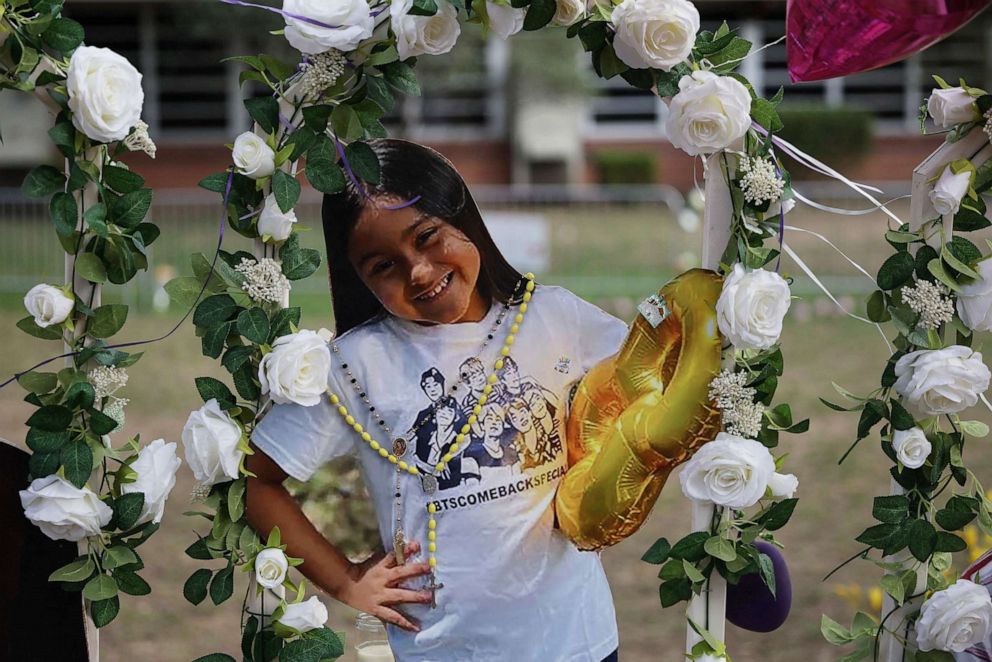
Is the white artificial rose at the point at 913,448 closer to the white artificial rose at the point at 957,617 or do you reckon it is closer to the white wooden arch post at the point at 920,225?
the white wooden arch post at the point at 920,225

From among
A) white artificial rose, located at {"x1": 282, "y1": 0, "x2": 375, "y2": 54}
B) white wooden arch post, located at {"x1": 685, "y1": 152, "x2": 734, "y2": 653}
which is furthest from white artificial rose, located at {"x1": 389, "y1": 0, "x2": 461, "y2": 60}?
white wooden arch post, located at {"x1": 685, "y1": 152, "x2": 734, "y2": 653}

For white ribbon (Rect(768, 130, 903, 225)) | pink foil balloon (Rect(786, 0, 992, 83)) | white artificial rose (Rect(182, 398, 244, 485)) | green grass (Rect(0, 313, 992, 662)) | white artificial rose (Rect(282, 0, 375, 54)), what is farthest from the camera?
green grass (Rect(0, 313, 992, 662))

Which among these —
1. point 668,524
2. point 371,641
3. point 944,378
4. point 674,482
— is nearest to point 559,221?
point 674,482

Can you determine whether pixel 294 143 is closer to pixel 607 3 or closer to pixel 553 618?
pixel 607 3

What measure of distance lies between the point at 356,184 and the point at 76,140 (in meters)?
0.57

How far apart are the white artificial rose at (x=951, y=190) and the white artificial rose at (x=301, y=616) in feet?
5.07

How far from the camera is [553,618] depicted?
249cm

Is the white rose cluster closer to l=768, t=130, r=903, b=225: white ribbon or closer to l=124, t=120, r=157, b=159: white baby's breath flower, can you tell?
l=768, t=130, r=903, b=225: white ribbon

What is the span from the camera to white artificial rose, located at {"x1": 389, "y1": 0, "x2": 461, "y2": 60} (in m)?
2.18

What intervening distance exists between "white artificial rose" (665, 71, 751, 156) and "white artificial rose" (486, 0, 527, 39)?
348mm

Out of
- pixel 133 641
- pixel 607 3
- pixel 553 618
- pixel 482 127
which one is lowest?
pixel 482 127

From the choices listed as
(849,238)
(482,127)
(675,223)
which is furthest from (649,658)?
(482,127)

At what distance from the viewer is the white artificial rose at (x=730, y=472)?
7.40 feet

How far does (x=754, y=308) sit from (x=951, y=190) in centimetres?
51
